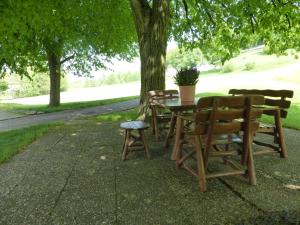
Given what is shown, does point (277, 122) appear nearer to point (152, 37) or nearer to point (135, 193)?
point (135, 193)

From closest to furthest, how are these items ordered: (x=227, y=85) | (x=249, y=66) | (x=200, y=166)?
(x=200, y=166), (x=227, y=85), (x=249, y=66)

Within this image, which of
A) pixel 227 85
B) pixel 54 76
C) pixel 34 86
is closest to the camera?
pixel 54 76

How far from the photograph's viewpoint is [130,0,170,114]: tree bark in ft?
29.4

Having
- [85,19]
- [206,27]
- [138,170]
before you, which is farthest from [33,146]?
[85,19]

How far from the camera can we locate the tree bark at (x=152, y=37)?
353 inches

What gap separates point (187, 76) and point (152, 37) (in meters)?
3.83

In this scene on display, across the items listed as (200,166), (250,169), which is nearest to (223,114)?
(200,166)

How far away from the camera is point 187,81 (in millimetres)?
5535

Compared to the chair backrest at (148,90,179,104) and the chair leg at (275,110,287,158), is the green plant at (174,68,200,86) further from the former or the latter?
the chair backrest at (148,90,179,104)

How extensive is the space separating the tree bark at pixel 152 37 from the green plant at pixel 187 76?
353cm

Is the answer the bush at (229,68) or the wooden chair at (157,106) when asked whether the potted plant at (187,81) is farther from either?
the bush at (229,68)

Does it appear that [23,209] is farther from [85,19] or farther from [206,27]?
[85,19]

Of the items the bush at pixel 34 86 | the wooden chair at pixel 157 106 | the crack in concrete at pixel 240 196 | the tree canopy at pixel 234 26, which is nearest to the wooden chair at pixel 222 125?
the crack in concrete at pixel 240 196

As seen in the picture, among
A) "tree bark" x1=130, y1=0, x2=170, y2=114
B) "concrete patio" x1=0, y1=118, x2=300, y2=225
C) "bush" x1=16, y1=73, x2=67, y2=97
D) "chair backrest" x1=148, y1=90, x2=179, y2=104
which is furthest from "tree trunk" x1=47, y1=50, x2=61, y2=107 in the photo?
"bush" x1=16, y1=73, x2=67, y2=97
